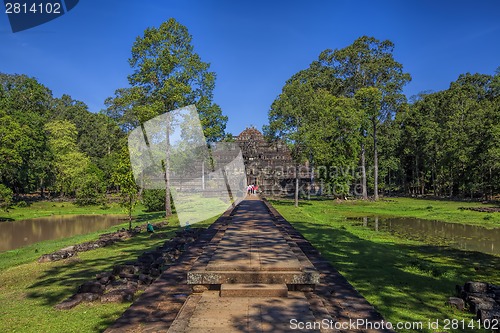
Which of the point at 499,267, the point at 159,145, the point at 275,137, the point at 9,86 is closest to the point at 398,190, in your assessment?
the point at 275,137

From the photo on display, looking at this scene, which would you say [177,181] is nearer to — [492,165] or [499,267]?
[492,165]

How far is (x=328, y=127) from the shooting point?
35.4 meters

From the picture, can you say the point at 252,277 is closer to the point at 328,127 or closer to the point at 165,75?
the point at 165,75

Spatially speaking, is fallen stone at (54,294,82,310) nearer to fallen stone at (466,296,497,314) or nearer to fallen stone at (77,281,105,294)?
fallen stone at (77,281,105,294)

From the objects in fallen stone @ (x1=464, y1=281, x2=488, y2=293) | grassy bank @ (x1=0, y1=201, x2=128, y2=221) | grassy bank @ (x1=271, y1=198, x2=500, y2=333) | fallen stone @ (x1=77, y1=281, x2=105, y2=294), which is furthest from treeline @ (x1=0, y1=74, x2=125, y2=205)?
fallen stone @ (x1=464, y1=281, x2=488, y2=293)

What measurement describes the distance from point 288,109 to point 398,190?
112ft

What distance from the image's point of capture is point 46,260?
1154cm

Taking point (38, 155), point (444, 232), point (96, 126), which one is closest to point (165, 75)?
point (444, 232)

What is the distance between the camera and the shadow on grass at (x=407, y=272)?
660cm

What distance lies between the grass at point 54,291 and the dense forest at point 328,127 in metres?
6.44

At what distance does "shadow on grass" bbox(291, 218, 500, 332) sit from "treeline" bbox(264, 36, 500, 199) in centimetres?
1793

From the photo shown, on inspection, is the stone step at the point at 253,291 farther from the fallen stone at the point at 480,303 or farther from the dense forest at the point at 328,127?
the dense forest at the point at 328,127

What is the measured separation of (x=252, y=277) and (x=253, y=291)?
345 mm

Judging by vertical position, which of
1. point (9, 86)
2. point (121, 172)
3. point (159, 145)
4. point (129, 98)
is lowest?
point (121, 172)
